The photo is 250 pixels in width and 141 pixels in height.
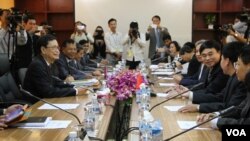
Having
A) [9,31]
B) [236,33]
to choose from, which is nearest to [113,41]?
[236,33]

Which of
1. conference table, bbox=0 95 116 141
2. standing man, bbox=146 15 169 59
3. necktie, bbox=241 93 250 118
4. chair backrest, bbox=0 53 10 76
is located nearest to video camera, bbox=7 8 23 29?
chair backrest, bbox=0 53 10 76

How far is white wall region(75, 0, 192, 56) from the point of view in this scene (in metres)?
9.39

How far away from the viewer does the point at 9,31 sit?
5148 millimetres

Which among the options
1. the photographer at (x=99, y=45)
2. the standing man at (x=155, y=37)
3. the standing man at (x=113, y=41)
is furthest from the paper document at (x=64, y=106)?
the standing man at (x=155, y=37)

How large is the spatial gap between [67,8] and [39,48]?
5817 mm

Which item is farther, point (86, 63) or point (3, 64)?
point (86, 63)

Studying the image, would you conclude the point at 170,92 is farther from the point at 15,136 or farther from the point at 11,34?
the point at 11,34

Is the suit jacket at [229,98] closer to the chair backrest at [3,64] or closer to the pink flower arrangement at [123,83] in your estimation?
the pink flower arrangement at [123,83]

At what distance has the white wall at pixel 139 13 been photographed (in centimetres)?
939

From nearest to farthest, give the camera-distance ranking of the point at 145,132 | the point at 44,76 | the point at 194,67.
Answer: the point at 145,132
the point at 44,76
the point at 194,67

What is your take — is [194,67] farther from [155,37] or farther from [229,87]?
[155,37]

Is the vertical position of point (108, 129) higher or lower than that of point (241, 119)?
lower

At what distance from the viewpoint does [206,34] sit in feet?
31.0

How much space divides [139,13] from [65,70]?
4669 mm
